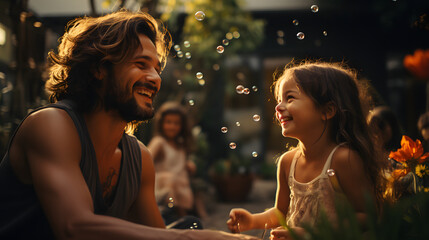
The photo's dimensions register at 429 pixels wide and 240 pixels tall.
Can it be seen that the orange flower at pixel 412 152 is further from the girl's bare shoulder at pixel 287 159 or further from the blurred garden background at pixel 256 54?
the blurred garden background at pixel 256 54

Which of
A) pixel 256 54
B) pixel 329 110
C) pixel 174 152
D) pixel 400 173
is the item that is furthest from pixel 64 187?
pixel 256 54

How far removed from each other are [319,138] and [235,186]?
4925 millimetres

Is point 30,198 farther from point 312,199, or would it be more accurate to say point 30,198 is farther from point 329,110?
point 329,110

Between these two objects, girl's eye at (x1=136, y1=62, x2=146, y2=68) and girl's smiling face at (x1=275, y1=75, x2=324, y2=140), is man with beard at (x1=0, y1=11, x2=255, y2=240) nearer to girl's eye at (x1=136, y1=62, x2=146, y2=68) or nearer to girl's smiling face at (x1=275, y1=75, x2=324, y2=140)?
girl's eye at (x1=136, y1=62, x2=146, y2=68)

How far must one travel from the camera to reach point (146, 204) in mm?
2006

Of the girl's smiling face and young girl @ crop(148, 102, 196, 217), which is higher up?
the girl's smiling face

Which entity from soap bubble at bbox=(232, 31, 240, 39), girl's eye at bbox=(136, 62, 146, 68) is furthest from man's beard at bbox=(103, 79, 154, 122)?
soap bubble at bbox=(232, 31, 240, 39)

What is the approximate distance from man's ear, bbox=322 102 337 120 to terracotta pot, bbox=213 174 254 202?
492 cm

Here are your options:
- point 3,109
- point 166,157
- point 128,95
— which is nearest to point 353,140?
point 128,95

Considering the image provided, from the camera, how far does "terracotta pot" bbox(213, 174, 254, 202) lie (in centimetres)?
667

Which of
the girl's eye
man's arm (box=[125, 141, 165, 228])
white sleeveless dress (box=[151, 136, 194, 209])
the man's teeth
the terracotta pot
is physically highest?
the girl's eye

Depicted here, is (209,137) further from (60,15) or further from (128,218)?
(128,218)

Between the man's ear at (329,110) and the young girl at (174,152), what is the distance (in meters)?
3.42

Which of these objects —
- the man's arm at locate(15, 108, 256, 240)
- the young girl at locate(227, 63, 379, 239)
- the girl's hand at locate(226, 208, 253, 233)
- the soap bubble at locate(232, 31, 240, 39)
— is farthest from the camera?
the soap bubble at locate(232, 31, 240, 39)
